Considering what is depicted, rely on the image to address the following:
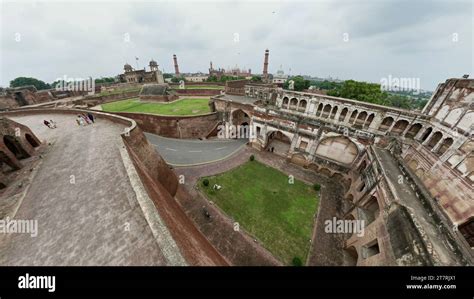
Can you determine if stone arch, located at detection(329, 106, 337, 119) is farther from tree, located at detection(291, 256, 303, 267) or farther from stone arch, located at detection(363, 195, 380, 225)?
tree, located at detection(291, 256, 303, 267)

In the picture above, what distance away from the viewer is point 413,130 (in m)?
17.8

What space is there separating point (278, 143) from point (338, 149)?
8.27 meters

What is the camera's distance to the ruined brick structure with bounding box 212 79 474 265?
27.4ft

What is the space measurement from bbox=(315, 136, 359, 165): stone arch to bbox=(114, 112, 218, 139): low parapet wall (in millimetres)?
18906

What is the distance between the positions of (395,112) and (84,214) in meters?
27.0

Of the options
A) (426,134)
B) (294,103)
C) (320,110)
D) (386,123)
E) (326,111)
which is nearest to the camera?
(426,134)

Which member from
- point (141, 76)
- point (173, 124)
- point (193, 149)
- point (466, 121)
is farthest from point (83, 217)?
point (141, 76)

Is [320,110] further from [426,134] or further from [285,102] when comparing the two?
[426,134]

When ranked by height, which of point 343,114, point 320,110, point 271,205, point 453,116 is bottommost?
point 271,205

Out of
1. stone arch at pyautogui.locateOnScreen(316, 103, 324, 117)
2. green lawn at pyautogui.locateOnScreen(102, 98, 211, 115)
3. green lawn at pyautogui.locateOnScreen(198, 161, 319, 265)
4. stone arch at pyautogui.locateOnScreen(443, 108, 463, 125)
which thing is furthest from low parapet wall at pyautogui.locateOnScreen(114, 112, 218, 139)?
stone arch at pyautogui.locateOnScreen(443, 108, 463, 125)

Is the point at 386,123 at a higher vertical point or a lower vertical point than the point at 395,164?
higher

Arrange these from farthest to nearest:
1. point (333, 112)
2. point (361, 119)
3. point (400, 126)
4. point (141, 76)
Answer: point (141, 76) → point (333, 112) → point (361, 119) → point (400, 126)
